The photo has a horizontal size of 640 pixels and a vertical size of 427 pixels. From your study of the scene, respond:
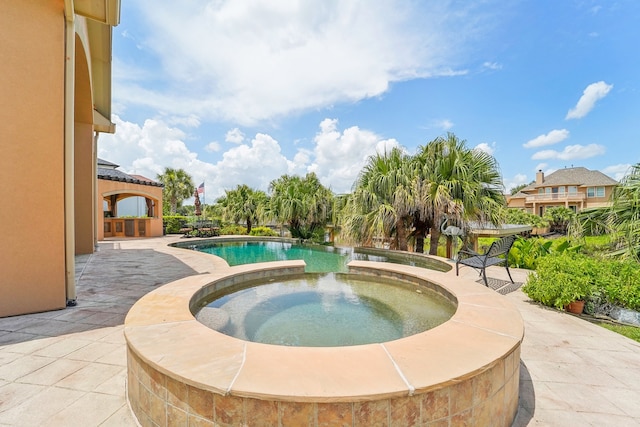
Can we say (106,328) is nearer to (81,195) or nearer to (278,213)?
(81,195)

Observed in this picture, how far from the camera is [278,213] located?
56.4 feet

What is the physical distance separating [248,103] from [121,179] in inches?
367

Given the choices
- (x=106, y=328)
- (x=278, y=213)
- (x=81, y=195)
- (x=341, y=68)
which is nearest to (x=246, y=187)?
(x=278, y=213)

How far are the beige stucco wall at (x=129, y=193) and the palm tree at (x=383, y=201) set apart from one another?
13.8 m

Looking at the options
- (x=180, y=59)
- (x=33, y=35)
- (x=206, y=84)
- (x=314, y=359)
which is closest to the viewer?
(x=314, y=359)

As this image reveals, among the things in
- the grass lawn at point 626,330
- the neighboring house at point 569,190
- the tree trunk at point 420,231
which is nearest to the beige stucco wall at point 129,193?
the tree trunk at point 420,231

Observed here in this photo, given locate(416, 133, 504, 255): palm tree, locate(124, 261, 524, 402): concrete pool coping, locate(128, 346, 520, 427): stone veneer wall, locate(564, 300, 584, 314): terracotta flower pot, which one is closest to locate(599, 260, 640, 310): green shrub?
locate(564, 300, 584, 314): terracotta flower pot

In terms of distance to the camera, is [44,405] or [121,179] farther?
[121,179]

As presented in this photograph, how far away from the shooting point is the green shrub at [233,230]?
1883 centimetres

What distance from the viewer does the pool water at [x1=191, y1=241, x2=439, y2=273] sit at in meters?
8.35

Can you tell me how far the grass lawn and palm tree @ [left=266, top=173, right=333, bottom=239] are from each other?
13.2 meters

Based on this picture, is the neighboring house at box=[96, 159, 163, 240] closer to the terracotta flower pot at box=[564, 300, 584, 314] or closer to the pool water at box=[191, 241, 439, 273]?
the pool water at box=[191, 241, 439, 273]

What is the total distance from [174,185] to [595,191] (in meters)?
46.8

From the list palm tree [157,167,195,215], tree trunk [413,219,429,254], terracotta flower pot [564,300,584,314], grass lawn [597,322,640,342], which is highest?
palm tree [157,167,195,215]
